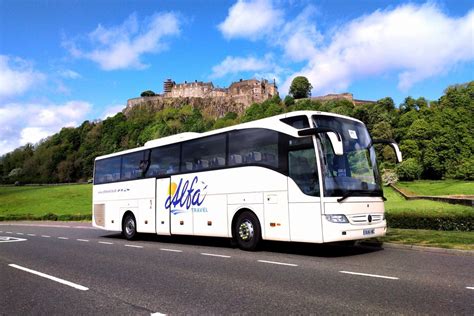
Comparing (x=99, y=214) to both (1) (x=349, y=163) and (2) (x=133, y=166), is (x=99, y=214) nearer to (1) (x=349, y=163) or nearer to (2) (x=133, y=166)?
(2) (x=133, y=166)

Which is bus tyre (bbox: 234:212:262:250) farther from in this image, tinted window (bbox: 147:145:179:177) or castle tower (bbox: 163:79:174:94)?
castle tower (bbox: 163:79:174:94)

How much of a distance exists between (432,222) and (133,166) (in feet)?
40.9

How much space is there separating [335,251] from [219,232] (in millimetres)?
3694

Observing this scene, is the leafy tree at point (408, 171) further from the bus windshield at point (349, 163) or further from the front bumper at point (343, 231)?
the front bumper at point (343, 231)

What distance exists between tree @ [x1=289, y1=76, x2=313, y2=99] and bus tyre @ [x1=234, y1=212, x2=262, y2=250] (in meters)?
142

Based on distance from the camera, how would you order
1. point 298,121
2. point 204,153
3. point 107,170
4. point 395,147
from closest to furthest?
point 298,121
point 395,147
point 204,153
point 107,170

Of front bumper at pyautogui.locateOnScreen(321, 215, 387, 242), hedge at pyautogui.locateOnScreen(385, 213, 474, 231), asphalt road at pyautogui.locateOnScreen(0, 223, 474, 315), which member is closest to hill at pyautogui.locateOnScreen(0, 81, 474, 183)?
hedge at pyautogui.locateOnScreen(385, 213, 474, 231)

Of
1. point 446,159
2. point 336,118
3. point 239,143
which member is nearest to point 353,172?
point 336,118

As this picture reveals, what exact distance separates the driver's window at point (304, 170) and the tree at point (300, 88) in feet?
468

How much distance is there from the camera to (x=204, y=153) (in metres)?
14.4

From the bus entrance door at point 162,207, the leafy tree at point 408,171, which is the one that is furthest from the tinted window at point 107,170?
the leafy tree at point 408,171

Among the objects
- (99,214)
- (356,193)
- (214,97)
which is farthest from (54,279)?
(214,97)

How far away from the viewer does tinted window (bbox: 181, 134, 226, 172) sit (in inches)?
541

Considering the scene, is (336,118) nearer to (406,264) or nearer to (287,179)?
(287,179)
